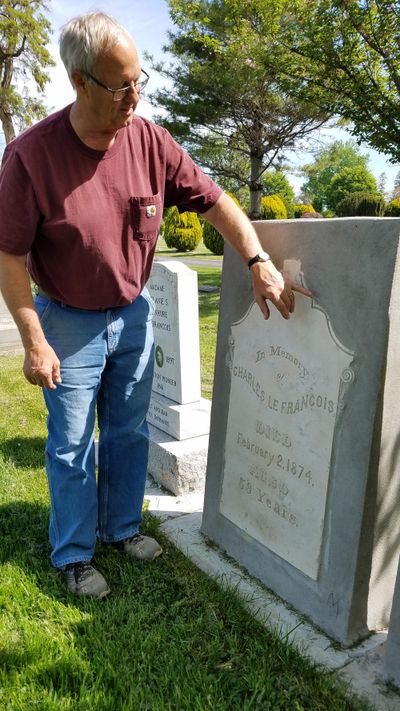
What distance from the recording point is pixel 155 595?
225 centimetres

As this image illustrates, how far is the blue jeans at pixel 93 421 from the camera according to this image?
2143 millimetres

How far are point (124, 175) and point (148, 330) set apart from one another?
2.16 ft

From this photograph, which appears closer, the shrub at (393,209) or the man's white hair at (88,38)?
the man's white hair at (88,38)

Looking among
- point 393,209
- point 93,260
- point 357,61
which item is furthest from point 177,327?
point 393,209

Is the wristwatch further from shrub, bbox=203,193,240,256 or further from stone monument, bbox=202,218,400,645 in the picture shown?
shrub, bbox=203,193,240,256

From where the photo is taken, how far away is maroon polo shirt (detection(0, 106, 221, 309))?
6.09ft

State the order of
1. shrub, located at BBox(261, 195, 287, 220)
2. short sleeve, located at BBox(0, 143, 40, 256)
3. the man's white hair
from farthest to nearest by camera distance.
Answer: shrub, located at BBox(261, 195, 287, 220)
short sleeve, located at BBox(0, 143, 40, 256)
the man's white hair

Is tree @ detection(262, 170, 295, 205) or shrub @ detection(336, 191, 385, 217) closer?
shrub @ detection(336, 191, 385, 217)

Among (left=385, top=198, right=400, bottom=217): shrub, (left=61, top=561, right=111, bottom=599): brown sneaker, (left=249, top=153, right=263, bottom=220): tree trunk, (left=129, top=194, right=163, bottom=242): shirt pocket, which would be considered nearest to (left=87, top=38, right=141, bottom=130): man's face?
(left=129, top=194, right=163, bottom=242): shirt pocket

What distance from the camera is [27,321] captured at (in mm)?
1939

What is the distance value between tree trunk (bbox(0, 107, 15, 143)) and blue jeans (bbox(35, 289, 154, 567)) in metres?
18.2

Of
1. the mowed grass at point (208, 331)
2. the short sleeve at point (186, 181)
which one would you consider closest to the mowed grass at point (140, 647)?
the short sleeve at point (186, 181)

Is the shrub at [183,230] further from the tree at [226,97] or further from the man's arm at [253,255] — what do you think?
the man's arm at [253,255]

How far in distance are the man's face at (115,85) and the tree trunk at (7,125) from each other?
18293 mm
